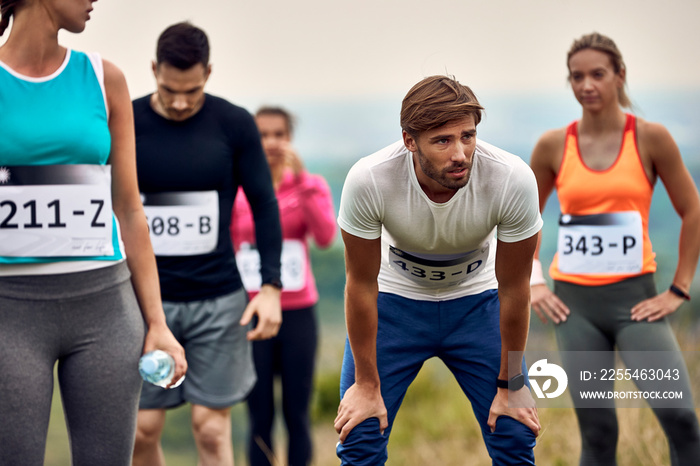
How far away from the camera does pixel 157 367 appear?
2312mm

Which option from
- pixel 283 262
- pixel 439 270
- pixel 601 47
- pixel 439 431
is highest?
pixel 601 47

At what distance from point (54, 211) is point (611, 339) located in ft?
8.62

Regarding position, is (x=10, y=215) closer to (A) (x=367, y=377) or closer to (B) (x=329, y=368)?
(A) (x=367, y=377)

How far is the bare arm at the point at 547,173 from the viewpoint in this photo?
3906 mm

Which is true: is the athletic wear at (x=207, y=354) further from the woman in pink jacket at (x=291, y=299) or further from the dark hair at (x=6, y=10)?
the dark hair at (x=6, y=10)

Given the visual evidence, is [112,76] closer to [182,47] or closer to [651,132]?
[182,47]

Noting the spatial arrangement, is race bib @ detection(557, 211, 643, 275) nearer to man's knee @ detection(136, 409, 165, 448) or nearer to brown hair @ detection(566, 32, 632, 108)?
brown hair @ detection(566, 32, 632, 108)

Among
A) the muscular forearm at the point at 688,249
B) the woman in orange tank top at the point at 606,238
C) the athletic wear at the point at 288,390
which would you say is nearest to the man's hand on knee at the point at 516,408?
the woman in orange tank top at the point at 606,238

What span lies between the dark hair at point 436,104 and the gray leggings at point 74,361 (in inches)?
38.5

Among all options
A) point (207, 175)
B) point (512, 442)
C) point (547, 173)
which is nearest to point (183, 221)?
point (207, 175)

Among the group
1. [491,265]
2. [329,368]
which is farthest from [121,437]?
[329,368]

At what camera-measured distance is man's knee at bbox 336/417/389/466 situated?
9.23 feet

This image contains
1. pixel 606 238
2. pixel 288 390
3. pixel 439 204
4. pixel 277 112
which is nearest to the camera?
pixel 439 204

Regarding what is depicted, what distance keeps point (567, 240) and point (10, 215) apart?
8.37ft
